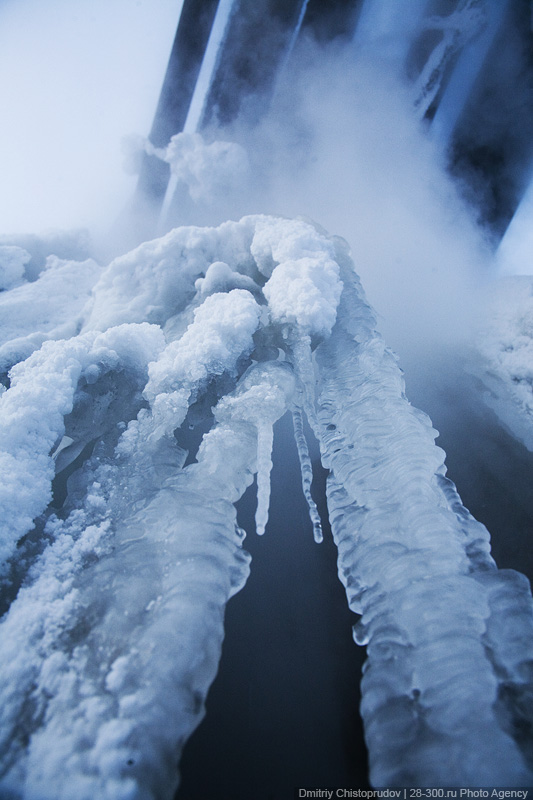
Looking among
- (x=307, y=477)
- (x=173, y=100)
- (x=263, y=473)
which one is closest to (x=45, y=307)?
(x=263, y=473)

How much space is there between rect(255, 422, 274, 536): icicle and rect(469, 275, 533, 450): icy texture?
8.04ft

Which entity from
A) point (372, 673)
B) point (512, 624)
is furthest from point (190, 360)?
point (512, 624)

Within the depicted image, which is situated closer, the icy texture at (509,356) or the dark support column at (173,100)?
the icy texture at (509,356)

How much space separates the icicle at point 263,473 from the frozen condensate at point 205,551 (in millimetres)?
10

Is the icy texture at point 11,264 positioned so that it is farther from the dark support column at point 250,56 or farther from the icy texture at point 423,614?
the icy texture at point 423,614

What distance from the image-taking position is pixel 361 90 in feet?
18.4

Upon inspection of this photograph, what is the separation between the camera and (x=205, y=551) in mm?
1469

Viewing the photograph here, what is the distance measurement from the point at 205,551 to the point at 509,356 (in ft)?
11.9

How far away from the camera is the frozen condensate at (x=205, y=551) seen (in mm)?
1077

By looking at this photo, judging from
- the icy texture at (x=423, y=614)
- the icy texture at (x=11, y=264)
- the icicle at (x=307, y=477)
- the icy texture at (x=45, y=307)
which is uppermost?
the icy texture at (x=11, y=264)

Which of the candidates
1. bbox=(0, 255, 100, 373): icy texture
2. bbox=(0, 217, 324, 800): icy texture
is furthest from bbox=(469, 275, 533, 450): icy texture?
bbox=(0, 255, 100, 373): icy texture

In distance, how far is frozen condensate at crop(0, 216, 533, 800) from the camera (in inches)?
42.4

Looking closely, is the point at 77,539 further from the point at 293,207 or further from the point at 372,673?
the point at 293,207

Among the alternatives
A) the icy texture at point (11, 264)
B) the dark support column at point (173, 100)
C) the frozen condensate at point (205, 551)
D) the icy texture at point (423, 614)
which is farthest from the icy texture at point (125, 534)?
the dark support column at point (173, 100)
